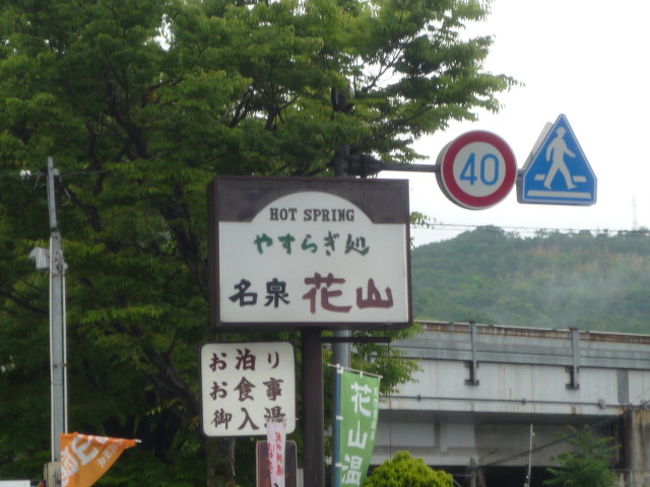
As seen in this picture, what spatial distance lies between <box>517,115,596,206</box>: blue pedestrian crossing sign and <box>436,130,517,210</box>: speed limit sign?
0.25 metres

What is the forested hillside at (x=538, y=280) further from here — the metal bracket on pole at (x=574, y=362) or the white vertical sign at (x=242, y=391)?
the white vertical sign at (x=242, y=391)

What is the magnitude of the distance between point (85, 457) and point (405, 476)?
13.6 ft

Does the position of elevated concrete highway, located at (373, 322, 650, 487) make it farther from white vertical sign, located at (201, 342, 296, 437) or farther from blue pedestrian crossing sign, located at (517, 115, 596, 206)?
white vertical sign, located at (201, 342, 296, 437)

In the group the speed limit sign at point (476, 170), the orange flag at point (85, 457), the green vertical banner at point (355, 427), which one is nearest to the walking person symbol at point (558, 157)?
the speed limit sign at point (476, 170)

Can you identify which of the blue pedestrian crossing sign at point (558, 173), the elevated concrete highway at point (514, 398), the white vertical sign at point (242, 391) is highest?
the blue pedestrian crossing sign at point (558, 173)

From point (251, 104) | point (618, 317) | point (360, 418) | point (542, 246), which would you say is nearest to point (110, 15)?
point (251, 104)

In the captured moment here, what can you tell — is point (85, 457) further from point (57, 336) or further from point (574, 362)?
point (574, 362)

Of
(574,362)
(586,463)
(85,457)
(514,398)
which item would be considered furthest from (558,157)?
(574,362)

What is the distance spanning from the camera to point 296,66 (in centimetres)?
1783

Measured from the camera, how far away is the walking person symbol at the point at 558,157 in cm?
1215

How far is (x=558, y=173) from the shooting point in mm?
12203

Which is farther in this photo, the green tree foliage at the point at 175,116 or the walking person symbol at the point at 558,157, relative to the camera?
the green tree foliage at the point at 175,116

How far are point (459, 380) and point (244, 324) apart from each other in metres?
24.2

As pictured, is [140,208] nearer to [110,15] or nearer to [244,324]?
[110,15]
